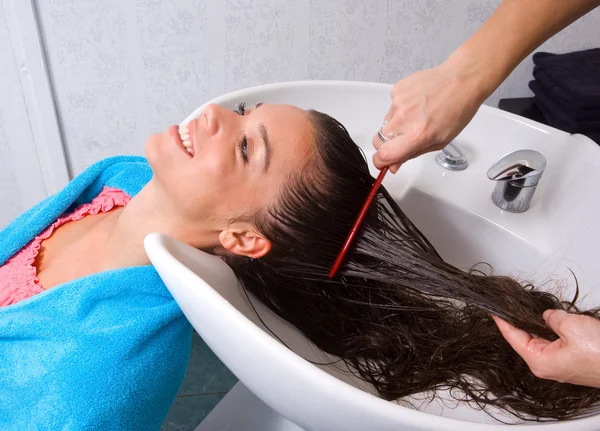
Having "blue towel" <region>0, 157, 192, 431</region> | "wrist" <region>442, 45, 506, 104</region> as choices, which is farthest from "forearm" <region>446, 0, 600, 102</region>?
"blue towel" <region>0, 157, 192, 431</region>

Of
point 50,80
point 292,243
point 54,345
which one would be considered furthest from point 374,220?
point 50,80

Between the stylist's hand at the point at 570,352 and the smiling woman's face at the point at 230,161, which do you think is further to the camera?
the smiling woman's face at the point at 230,161

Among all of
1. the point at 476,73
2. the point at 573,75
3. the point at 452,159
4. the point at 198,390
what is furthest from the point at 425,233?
the point at 198,390

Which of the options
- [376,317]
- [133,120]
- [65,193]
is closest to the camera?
[376,317]

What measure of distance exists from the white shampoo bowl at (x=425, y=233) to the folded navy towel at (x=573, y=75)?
0.11 meters

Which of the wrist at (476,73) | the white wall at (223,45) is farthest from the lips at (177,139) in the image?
the white wall at (223,45)

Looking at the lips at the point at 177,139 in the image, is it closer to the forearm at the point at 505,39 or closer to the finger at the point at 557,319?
the forearm at the point at 505,39

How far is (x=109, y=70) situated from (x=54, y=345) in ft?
2.86

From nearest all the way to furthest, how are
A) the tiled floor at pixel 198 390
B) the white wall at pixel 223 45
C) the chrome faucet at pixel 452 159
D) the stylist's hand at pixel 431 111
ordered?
1. the stylist's hand at pixel 431 111
2. the chrome faucet at pixel 452 159
3. the white wall at pixel 223 45
4. the tiled floor at pixel 198 390

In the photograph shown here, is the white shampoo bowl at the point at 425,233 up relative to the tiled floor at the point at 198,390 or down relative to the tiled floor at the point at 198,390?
up

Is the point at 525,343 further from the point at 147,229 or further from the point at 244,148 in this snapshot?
the point at 147,229

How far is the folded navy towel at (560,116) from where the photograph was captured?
124 cm

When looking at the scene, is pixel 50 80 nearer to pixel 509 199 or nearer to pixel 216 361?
pixel 216 361

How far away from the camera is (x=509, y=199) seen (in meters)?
1.11
